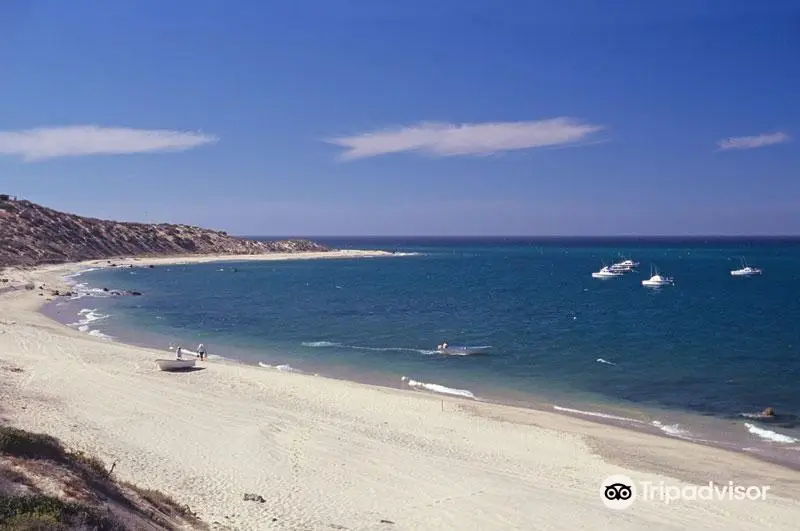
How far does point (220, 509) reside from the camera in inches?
535

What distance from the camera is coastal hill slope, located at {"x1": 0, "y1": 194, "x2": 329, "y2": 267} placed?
10588 centimetres

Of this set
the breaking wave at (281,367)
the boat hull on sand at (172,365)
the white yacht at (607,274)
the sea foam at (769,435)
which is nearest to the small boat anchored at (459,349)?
the breaking wave at (281,367)

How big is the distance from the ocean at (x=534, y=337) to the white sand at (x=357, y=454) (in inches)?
142

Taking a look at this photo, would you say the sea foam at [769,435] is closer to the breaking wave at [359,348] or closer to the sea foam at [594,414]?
the sea foam at [594,414]

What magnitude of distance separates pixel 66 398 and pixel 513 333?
104 feet

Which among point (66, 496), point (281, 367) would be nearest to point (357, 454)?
point (66, 496)

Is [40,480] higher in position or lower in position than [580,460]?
higher

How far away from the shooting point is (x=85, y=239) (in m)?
130

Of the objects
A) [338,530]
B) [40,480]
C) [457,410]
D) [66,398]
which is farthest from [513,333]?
[40,480]

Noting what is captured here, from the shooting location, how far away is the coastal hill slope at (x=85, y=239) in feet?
347

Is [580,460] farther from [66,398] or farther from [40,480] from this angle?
[66,398]

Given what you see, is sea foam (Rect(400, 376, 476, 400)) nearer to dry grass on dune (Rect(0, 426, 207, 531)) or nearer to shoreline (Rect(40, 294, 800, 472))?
shoreline (Rect(40, 294, 800, 472))

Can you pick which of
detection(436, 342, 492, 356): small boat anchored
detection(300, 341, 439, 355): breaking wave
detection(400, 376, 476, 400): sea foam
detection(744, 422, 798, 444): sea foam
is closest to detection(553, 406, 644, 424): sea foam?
detection(744, 422, 798, 444): sea foam

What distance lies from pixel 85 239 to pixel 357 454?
127876mm
